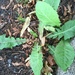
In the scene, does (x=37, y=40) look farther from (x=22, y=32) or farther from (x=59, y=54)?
(x=59, y=54)

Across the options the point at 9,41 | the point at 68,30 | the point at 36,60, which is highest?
the point at 68,30

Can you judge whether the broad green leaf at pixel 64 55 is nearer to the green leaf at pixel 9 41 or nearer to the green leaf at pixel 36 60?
the green leaf at pixel 36 60

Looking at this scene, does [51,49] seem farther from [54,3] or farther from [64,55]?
[54,3]

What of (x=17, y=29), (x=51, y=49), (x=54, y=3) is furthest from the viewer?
(x=17, y=29)

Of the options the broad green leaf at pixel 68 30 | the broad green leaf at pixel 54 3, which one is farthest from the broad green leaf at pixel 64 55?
the broad green leaf at pixel 54 3

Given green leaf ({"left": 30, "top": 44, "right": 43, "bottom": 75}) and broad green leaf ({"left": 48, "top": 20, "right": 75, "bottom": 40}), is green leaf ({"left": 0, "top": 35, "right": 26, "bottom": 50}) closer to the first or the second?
green leaf ({"left": 30, "top": 44, "right": 43, "bottom": 75})

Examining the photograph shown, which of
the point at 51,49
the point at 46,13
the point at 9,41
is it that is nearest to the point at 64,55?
the point at 51,49
